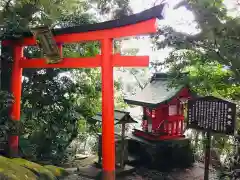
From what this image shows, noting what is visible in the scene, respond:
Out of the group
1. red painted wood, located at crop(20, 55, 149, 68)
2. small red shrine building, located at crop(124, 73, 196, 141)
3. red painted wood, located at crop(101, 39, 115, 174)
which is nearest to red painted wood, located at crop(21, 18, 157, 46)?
red painted wood, located at crop(101, 39, 115, 174)

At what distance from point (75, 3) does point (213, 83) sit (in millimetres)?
4500

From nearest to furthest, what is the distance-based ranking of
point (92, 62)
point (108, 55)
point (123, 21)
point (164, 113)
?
point (123, 21), point (108, 55), point (92, 62), point (164, 113)

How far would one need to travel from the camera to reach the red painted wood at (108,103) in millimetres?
5289

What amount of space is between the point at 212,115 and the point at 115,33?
2.75m

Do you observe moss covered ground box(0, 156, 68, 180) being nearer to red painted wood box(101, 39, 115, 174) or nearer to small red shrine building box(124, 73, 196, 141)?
red painted wood box(101, 39, 115, 174)

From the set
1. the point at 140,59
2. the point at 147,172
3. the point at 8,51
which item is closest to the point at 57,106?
the point at 8,51

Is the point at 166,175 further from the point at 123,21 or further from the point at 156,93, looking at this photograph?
the point at 123,21

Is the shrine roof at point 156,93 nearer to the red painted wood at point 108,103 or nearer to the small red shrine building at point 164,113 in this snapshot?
the small red shrine building at point 164,113

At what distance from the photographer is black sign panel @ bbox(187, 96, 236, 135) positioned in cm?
537

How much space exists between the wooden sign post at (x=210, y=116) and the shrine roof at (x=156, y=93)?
0.78 meters

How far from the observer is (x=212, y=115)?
5695mm

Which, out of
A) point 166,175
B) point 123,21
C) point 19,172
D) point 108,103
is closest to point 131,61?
point 123,21

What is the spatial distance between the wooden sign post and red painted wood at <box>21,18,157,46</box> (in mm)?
2286

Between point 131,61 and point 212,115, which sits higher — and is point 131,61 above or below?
above
